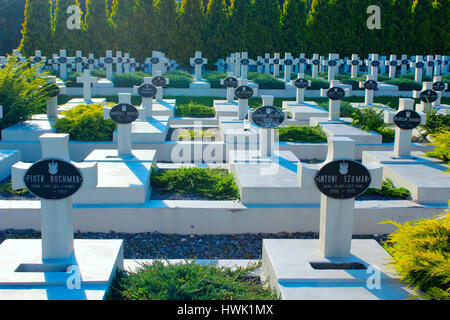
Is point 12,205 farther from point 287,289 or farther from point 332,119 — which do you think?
point 332,119

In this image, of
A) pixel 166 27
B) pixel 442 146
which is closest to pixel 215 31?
pixel 166 27

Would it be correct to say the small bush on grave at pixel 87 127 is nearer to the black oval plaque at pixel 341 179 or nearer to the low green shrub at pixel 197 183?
the low green shrub at pixel 197 183

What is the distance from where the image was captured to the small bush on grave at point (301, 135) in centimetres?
998

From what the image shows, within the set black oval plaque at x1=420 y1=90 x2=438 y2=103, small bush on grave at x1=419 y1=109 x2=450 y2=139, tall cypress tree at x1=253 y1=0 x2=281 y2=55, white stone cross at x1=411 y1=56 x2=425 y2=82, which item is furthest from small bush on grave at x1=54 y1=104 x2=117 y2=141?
tall cypress tree at x1=253 y1=0 x2=281 y2=55

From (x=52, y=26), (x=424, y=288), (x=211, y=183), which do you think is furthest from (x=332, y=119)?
(x=52, y=26)

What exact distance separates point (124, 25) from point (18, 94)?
18.8 m

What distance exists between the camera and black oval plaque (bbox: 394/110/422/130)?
25.1 feet

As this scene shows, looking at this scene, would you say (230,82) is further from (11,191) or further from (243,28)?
(243,28)

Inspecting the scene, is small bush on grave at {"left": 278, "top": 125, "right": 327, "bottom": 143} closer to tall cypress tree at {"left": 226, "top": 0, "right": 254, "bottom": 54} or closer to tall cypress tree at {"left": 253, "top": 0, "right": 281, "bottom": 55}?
tall cypress tree at {"left": 226, "top": 0, "right": 254, "bottom": 54}

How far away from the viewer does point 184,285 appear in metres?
3.65

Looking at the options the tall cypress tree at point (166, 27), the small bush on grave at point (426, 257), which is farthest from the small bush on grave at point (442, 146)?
the tall cypress tree at point (166, 27)

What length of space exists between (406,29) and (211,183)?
82.2ft

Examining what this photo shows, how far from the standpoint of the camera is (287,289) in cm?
368

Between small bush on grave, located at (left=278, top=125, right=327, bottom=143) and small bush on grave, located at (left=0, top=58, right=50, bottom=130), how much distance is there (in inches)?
199
